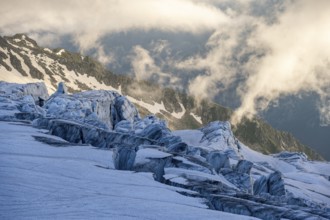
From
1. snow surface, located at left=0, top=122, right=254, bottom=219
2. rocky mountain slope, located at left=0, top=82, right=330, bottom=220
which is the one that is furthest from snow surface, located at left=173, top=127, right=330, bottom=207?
snow surface, located at left=0, top=122, right=254, bottom=219

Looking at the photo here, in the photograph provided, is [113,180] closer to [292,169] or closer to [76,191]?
[76,191]

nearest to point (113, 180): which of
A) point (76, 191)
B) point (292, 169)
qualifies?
point (76, 191)

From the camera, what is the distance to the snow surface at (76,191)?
26.2 m

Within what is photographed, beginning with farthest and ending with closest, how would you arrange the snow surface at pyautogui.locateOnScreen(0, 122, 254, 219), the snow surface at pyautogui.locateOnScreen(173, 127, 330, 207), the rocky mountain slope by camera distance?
the snow surface at pyautogui.locateOnScreen(173, 127, 330, 207), the rocky mountain slope, the snow surface at pyautogui.locateOnScreen(0, 122, 254, 219)

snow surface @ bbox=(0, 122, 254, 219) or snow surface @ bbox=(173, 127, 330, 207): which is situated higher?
snow surface @ bbox=(173, 127, 330, 207)

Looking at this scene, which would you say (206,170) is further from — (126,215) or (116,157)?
(126,215)

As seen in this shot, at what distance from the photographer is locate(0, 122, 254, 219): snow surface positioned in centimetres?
2623

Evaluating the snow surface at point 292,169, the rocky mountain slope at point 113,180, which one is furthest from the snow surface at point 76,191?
the snow surface at point 292,169

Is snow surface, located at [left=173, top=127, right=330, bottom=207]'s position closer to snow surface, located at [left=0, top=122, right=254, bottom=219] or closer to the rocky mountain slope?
the rocky mountain slope

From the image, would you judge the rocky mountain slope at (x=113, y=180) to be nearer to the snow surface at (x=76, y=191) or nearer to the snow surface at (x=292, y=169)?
the snow surface at (x=76, y=191)

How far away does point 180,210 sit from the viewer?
28375 millimetres

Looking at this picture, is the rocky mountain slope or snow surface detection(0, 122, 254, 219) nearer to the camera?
snow surface detection(0, 122, 254, 219)

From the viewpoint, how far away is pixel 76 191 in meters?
30.5

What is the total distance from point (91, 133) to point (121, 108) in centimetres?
10935
